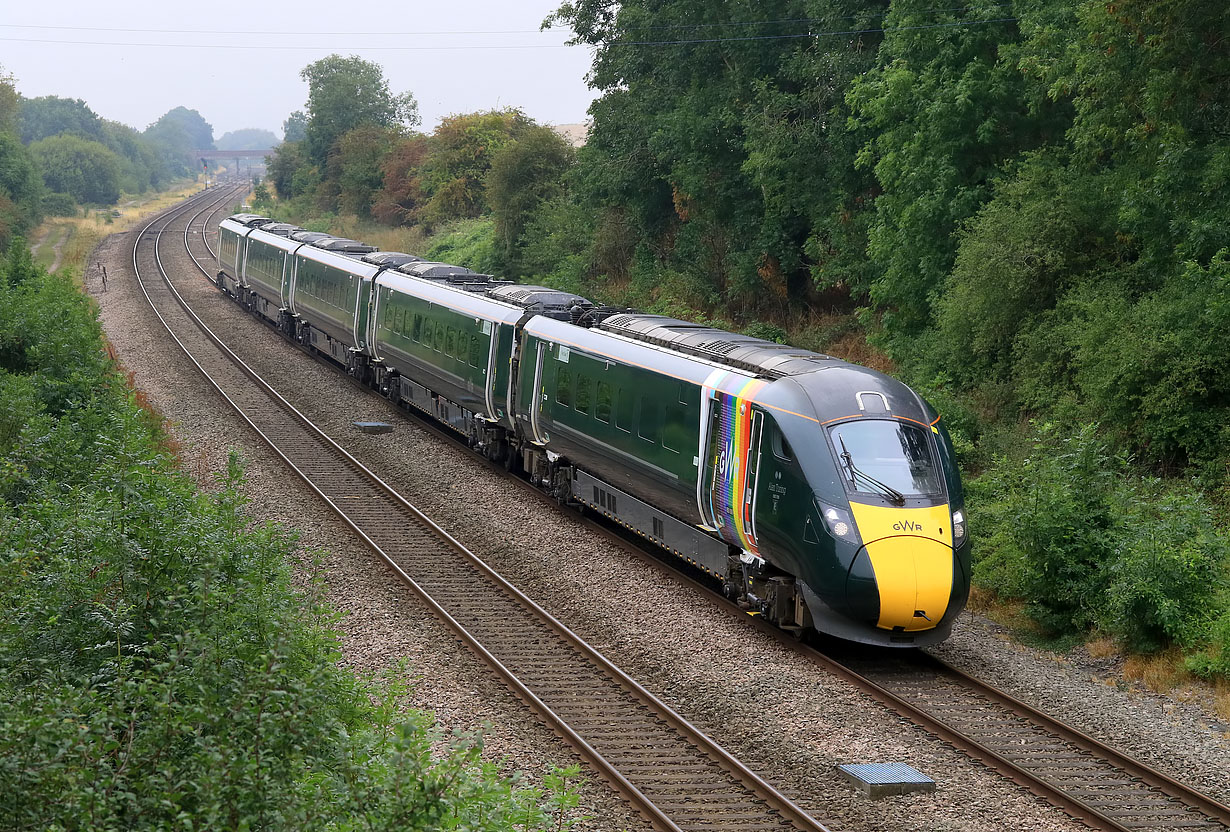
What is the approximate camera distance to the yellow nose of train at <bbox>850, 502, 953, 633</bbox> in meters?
11.4

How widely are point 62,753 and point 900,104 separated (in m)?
20.2

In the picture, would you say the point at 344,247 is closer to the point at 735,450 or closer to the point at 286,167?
the point at 735,450

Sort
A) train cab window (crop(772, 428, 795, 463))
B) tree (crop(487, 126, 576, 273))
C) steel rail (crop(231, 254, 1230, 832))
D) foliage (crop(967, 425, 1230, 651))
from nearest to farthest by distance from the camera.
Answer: steel rail (crop(231, 254, 1230, 832)), train cab window (crop(772, 428, 795, 463)), foliage (crop(967, 425, 1230, 651)), tree (crop(487, 126, 576, 273))

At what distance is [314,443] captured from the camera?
2272 cm

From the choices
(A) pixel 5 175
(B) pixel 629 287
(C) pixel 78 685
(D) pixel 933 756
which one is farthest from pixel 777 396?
(A) pixel 5 175

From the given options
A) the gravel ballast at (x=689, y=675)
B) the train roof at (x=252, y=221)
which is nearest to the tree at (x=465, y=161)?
the train roof at (x=252, y=221)

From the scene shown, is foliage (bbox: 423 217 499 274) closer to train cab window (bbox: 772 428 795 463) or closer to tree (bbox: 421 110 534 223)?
tree (bbox: 421 110 534 223)

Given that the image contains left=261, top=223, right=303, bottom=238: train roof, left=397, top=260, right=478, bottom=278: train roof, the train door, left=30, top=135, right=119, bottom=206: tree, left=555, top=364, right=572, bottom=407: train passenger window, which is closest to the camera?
the train door

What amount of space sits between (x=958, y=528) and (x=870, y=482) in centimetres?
107

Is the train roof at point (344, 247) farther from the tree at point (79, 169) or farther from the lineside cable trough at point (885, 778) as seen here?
the tree at point (79, 169)

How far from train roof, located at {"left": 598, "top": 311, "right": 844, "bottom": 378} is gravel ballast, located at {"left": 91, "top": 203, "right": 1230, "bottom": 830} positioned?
2.95m

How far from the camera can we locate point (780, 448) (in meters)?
12.2

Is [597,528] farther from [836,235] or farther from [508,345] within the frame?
[836,235]

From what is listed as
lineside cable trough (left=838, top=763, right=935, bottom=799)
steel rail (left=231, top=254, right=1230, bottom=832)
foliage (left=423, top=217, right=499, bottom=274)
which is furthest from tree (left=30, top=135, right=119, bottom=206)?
lineside cable trough (left=838, top=763, right=935, bottom=799)
